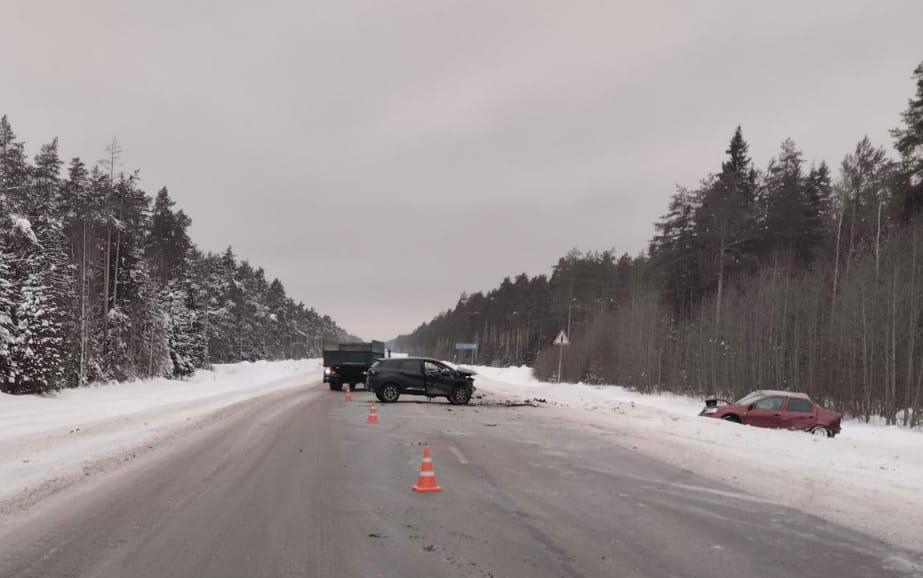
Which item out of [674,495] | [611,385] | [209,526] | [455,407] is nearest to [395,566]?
[209,526]

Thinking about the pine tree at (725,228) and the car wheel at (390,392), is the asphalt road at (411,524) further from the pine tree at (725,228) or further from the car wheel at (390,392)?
the pine tree at (725,228)

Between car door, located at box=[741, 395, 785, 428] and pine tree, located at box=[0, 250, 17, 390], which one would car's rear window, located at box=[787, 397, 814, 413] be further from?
pine tree, located at box=[0, 250, 17, 390]

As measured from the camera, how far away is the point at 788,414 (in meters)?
18.7

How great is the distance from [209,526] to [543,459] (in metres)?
6.65

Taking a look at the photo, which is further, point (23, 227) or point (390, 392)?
point (390, 392)

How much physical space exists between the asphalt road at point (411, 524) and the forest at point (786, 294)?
18.0m

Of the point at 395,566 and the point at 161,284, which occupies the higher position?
the point at 161,284

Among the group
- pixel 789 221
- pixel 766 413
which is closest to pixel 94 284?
pixel 766 413

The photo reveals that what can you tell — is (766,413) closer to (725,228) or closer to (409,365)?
(409,365)

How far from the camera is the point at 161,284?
56125mm

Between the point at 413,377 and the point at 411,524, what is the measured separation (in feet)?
62.6

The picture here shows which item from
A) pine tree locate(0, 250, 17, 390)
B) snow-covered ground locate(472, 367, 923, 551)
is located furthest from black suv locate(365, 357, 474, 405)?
pine tree locate(0, 250, 17, 390)

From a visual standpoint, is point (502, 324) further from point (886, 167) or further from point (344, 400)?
point (344, 400)

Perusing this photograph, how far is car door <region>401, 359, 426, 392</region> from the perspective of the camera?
25844 mm
